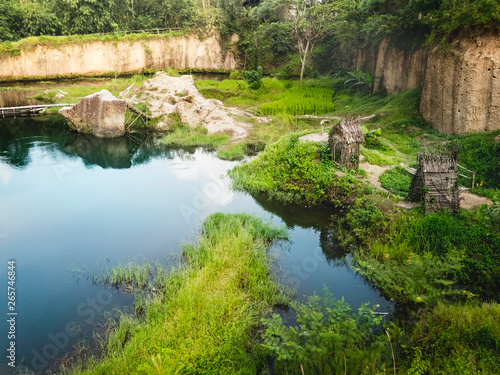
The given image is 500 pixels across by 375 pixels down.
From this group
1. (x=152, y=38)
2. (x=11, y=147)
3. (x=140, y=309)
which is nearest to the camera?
(x=140, y=309)

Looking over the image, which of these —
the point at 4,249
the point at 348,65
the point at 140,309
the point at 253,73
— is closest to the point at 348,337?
the point at 140,309

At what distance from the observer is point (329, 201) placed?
37.4 ft

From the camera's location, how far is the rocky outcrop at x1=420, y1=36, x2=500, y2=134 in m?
12.5

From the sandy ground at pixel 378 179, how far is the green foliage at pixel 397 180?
6.2 inches

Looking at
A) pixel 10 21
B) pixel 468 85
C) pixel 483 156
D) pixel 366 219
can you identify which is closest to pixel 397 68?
pixel 468 85

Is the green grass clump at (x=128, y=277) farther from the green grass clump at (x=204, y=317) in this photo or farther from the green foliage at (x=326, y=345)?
the green foliage at (x=326, y=345)

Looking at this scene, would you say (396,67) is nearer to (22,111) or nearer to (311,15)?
(311,15)

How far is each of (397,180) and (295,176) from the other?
3106 mm

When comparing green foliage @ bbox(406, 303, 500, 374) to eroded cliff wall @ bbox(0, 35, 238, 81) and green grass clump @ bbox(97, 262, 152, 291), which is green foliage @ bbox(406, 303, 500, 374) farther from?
eroded cliff wall @ bbox(0, 35, 238, 81)

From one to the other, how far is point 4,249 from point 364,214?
9219 mm

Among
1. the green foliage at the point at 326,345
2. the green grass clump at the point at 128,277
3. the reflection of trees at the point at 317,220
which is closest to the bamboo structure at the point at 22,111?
the reflection of trees at the point at 317,220

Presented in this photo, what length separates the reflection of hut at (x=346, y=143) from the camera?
11.6 m

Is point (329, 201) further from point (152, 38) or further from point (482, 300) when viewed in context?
point (152, 38)

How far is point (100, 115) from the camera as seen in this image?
19266mm
